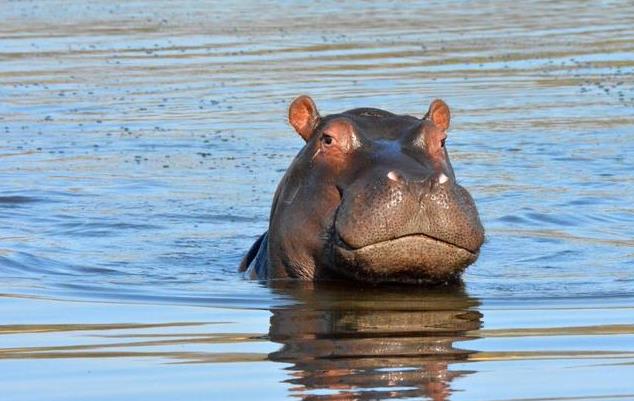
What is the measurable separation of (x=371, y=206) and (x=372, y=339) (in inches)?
36.2

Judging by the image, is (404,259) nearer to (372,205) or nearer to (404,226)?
(404,226)

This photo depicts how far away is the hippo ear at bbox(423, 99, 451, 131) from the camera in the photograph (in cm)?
853

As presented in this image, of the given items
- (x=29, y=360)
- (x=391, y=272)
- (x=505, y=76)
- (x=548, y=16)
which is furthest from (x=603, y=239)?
(x=548, y=16)

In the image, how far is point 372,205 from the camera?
7277mm

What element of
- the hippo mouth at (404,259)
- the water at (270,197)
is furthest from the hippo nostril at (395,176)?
the water at (270,197)

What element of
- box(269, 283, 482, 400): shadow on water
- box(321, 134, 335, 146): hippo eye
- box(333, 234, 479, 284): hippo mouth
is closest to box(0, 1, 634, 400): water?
box(269, 283, 482, 400): shadow on water

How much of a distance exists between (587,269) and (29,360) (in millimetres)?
4090

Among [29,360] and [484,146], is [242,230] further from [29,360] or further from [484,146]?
[29,360]

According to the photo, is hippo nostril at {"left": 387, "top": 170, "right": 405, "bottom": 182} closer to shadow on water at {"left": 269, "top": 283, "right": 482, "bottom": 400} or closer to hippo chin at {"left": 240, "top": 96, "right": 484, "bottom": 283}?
hippo chin at {"left": 240, "top": 96, "right": 484, "bottom": 283}

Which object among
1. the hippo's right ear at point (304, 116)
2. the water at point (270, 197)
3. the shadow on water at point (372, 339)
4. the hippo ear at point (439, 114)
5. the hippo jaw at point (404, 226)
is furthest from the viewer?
the hippo ear at point (439, 114)

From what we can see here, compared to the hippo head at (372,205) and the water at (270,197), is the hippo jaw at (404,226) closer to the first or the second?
the hippo head at (372,205)

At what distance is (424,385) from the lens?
542 cm

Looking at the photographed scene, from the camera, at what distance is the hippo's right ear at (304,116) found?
842cm

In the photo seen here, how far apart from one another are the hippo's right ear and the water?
2.69 ft
